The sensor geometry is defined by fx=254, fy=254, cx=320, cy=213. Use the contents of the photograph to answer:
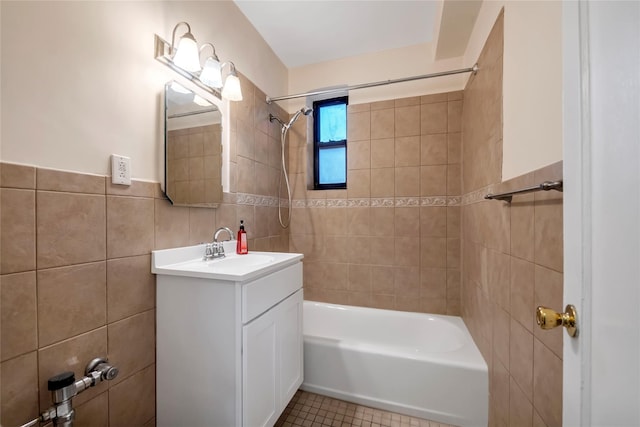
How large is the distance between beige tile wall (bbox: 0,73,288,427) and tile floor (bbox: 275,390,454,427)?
744 mm

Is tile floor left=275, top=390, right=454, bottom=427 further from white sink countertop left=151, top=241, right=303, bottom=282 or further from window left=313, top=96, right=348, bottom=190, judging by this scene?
window left=313, top=96, right=348, bottom=190

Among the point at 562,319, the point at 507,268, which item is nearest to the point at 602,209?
the point at 562,319

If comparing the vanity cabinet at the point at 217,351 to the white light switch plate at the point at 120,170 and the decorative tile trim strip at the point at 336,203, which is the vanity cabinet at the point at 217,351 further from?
the decorative tile trim strip at the point at 336,203

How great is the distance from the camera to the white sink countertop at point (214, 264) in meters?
1.02

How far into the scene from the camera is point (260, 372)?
3.60ft

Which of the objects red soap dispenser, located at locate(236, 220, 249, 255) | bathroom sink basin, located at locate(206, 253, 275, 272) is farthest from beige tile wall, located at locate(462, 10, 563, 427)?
red soap dispenser, located at locate(236, 220, 249, 255)

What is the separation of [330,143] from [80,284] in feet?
6.73

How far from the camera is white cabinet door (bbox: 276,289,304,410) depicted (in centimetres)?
127

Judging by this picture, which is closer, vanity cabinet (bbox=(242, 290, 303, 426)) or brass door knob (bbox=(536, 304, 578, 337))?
brass door knob (bbox=(536, 304, 578, 337))

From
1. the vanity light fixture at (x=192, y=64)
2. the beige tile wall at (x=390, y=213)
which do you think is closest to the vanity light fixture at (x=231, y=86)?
the vanity light fixture at (x=192, y=64)

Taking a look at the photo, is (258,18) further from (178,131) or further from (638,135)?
(638,135)

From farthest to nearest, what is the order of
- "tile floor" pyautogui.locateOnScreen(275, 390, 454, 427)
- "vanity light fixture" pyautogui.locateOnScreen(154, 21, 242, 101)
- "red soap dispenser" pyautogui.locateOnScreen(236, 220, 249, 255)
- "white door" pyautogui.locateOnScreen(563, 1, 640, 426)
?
"red soap dispenser" pyautogui.locateOnScreen(236, 220, 249, 255), "tile floor" pyautogui.locateOnScreen(275, 390, 454, 427), "vanity light fixture" pyautogui.locateOnScreen(154, 21, 242, 101), "white door" pyautogui.locateOnScreen(563, 1, 640, 426)

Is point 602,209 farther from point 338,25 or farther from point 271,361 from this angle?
point 338,25

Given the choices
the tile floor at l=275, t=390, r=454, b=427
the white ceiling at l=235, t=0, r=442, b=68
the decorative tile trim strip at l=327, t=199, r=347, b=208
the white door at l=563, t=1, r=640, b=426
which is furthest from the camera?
the decorative tile trim strip at l=327, t=199, r=347, b=208
